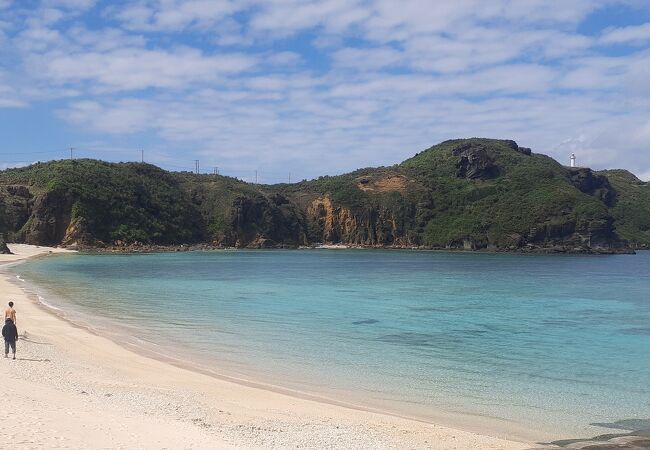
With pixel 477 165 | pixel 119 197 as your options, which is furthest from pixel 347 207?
pixel 119 197

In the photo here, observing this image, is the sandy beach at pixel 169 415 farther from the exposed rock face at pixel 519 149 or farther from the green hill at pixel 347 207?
the exposed rock face at pixel 519 149

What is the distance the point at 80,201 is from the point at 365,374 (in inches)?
3905

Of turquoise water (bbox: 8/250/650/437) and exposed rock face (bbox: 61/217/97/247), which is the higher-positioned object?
exposed rock face (bbox: 61/217/97/247)

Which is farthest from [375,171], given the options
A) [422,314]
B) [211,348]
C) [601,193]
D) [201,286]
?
[211,348]

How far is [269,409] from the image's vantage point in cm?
1194

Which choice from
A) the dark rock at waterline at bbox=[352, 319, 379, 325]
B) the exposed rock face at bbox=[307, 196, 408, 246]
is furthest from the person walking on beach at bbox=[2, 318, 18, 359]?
the exposed rock face at bbox=[307, 196, 408, 246]

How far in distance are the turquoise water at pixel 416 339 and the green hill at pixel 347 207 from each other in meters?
65.4

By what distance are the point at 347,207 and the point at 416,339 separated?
123m

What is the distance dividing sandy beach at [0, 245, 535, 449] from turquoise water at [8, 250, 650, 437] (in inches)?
60.1

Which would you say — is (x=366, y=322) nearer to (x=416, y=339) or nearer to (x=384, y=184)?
(x=416, y=339)

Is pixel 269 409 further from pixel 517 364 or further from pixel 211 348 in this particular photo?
pixel 517 364

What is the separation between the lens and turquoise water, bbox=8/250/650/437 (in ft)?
45.0

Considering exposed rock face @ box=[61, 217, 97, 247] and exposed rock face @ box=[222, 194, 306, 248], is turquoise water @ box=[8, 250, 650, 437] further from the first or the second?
exposed rock face @ box=[222, 194, 306, 248]

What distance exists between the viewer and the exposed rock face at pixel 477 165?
516 feet
